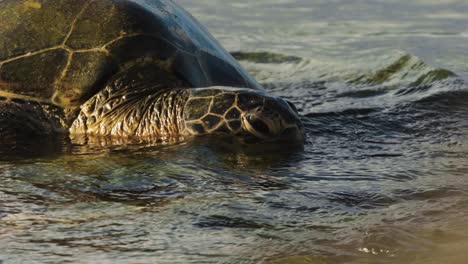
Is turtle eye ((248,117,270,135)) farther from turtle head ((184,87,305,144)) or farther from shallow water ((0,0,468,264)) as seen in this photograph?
shallow water ((0,0,468,264))

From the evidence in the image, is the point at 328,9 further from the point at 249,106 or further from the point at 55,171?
the point at 55,171

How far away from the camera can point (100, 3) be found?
6832 millimetres

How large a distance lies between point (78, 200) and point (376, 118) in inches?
119

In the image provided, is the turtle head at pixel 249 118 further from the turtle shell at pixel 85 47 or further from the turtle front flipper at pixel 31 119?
the turtle front flipper at pixel 31 119

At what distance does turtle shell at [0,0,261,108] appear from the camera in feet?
21.2

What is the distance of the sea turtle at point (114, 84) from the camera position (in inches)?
241

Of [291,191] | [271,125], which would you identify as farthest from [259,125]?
[291,191]

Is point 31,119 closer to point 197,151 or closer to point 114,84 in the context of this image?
point 114,84

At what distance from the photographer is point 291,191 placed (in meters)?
4.80

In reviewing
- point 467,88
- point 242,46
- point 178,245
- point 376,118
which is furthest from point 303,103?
point 178,245

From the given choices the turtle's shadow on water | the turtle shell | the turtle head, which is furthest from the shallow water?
the turtle shell

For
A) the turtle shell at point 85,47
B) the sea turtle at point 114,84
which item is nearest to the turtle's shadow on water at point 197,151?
the sea turtle at point 114,84

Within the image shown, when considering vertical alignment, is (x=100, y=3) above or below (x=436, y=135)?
above

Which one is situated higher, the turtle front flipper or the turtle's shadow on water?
the turtle front flipper
